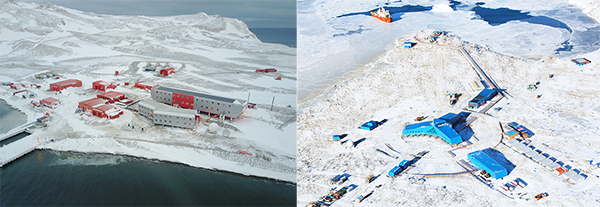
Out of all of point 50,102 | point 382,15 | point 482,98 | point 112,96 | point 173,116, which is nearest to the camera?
point 482,98

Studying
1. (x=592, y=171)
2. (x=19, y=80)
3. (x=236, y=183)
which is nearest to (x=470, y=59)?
(x=592, y=171)

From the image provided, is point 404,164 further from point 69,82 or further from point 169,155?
point 69,82

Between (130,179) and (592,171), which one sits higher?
(592,171)

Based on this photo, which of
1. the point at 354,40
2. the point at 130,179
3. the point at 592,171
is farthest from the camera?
the point at 354,40

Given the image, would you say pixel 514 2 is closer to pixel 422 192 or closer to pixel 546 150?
A: pixel 546 150

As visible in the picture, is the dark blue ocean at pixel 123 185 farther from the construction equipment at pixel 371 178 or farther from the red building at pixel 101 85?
the red building at pixel 101 85

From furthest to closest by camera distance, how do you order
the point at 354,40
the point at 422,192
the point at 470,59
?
the point at 354,40
the point at 470,59
the point at 422,192

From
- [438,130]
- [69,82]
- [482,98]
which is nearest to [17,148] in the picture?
[69,82]
